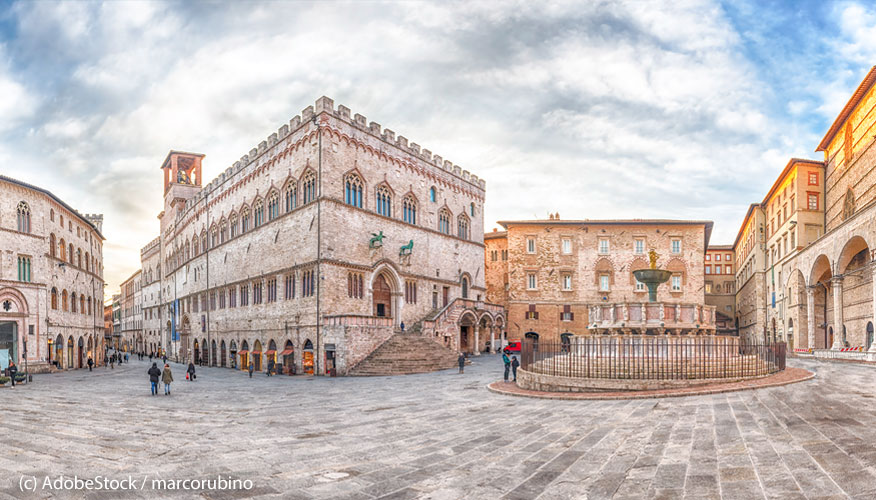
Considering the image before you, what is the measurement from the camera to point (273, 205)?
122ft

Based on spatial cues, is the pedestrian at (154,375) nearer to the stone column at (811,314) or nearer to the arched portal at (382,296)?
the arched portal at (382,296)

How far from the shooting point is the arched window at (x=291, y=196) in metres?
34.8

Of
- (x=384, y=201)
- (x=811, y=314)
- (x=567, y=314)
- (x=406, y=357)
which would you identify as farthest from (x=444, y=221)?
(x=811, y=314)

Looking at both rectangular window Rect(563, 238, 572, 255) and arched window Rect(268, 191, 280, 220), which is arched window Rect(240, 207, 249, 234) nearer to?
arched window Rect(268, 191, 280, 220)

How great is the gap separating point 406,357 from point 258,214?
619 inches

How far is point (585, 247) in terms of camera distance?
52938mm

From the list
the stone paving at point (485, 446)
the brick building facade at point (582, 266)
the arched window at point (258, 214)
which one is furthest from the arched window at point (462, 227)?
the stone paving at point (485, 446)

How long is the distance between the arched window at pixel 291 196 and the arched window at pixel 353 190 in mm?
3293

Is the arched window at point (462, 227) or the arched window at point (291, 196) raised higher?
the arched window at point (291, 196)

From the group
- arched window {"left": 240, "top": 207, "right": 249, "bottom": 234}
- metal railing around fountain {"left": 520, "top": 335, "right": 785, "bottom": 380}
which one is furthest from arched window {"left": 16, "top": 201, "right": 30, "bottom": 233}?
metal railing around fountain {"left": 520, "top": 335, "right": 785, "bottom": 380}

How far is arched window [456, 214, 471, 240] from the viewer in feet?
147

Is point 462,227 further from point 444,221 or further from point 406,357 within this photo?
point 406,357

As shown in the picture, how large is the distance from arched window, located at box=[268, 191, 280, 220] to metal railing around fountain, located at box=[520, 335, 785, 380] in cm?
2252

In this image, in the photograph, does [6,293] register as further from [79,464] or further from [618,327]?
[618,327]
